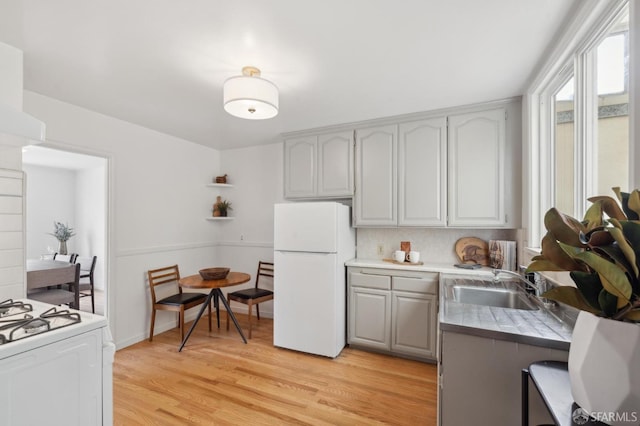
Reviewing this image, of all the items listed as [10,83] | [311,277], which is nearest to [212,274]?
[311,277]

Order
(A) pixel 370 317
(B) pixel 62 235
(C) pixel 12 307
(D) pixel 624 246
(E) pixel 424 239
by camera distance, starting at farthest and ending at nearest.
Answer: (B) pixel 62 235
(E) pixel 424 239
(A) pixel 370 317
(C) pixel 12 307
(D) pixel 624 246

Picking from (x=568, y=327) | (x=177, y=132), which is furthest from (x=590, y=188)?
(x=177, y=132)

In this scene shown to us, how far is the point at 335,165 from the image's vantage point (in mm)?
3303

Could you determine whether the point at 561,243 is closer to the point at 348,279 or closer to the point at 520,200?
the point at 520,200

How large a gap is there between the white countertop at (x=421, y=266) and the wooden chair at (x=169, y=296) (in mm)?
1775

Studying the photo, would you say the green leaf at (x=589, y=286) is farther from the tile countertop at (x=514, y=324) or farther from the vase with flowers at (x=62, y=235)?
the vase with flowers at (x=62, y=235)

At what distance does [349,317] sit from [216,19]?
274 centimetres

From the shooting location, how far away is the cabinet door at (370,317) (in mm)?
2889

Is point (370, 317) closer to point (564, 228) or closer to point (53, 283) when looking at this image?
point (564, 228)

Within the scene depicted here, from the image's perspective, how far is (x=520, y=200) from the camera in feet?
8.56

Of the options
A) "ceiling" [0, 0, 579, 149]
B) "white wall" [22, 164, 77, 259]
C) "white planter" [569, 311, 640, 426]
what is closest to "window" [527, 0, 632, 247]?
"ceiling" [0, 0, 579, 149]

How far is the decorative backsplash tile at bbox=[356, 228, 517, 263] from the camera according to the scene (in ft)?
9.83

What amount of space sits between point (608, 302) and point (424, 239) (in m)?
2.45

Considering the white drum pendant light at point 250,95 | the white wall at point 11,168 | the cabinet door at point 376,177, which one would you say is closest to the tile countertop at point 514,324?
the cabinet door at point 376,177
